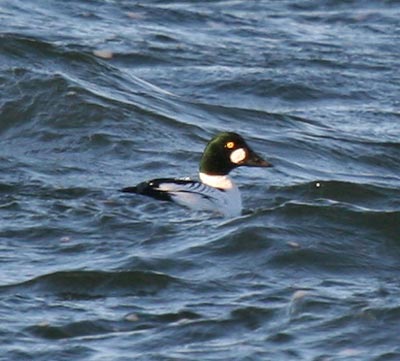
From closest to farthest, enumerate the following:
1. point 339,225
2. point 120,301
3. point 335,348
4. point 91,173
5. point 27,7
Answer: point 335,348
point 120,301
point 339,225
point 91,173
point 27,7

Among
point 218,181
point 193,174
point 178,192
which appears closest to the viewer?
point 178,192

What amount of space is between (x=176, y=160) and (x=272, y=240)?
299cm

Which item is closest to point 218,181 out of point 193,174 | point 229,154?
point 229,154

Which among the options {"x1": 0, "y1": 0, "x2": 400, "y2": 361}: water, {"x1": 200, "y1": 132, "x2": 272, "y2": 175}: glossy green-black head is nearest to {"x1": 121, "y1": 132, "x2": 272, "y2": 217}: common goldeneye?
{"x1": 200, "y1": 132, "x2": 272, "y2": 175}: glossy green-black head

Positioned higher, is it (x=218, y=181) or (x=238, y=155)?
(x=238, y=155)

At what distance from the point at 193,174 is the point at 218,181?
2.94 feet

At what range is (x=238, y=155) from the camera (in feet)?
48.1

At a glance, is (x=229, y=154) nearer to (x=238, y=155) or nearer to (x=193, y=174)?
(x=238, y=155)

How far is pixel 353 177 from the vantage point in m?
→ 15.7

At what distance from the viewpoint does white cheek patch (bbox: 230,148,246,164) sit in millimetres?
14648

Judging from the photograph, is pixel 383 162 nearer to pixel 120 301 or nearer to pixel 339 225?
pixel 339 225

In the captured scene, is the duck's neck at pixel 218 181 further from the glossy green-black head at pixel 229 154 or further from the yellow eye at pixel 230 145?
the yellow eye at pixel 230 145

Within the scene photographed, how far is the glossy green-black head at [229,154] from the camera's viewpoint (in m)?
14.6

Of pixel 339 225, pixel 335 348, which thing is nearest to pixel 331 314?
pixel 335 348
